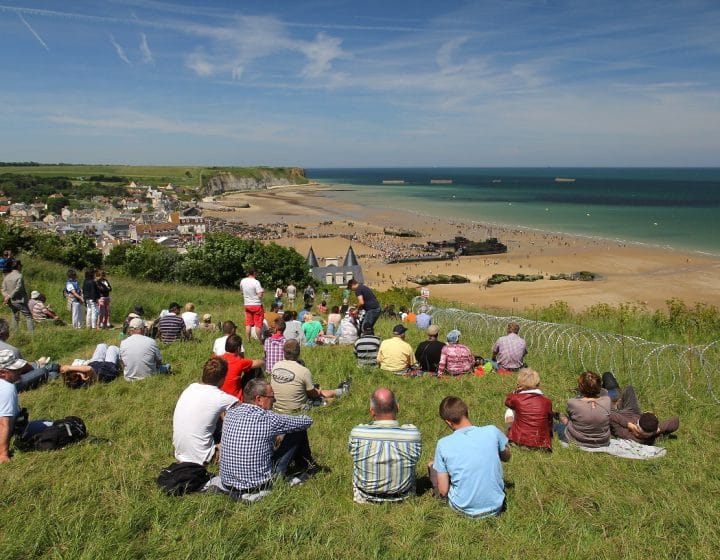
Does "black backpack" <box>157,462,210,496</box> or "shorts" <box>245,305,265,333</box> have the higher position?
"black backpack" <box>157,462,210,496</box>

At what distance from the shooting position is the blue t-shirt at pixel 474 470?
178 inches

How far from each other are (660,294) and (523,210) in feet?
216

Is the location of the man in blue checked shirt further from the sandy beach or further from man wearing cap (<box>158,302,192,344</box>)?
the sandy beach

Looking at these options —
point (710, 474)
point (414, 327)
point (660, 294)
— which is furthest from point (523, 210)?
point (710, 474)

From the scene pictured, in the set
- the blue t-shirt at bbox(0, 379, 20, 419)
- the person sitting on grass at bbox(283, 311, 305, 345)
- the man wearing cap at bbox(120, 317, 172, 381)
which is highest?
the blue t-shirt at bbox(0, 379, 20, 419)

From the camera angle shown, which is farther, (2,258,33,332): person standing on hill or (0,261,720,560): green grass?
(2,258,33,332): person standing on hill

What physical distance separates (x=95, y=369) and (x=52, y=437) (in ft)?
9.36

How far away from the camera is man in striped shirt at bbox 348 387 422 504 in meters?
4.54

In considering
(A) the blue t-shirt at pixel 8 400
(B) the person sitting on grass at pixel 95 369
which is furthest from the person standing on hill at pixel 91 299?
(A) the blue t-shirt at pixel 8 400

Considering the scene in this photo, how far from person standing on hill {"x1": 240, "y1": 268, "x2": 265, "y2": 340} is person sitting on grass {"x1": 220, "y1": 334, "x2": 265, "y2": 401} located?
425 cm

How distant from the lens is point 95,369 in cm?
839

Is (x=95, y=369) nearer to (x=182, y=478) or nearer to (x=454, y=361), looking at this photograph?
(x=182, y=478)

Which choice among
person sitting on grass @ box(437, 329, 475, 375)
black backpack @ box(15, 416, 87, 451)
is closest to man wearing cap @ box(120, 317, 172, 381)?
black backpack @ box(15, 416, 87, 451)

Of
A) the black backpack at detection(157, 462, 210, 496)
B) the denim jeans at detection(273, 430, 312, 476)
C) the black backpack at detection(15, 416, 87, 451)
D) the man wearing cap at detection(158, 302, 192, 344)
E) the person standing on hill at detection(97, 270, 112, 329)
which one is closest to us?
the black backpack at detection(157, 462, 210, 496)
